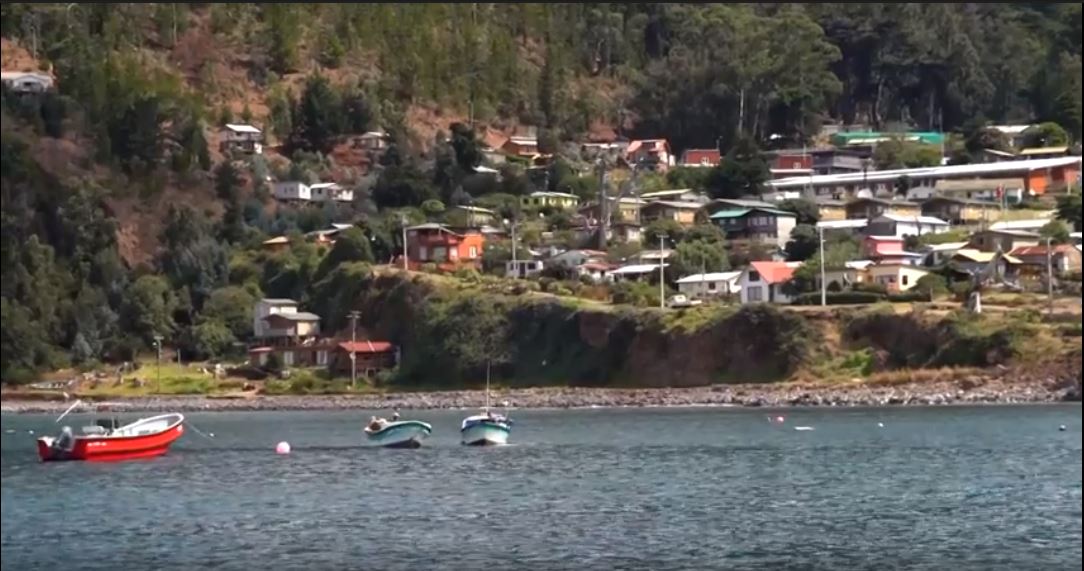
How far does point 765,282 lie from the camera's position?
165 ft

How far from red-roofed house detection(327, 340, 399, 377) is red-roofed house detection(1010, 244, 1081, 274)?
58.7ft

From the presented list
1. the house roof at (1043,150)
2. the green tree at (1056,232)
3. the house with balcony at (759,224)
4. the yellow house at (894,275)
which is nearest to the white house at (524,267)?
the house with balcony at (759,224)

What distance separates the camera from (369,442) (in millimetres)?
34406

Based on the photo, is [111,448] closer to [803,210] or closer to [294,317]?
[294,317]

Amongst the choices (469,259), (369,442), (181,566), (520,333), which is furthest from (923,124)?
(181,566)

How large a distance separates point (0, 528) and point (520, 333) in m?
36.9

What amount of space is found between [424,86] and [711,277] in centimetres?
3365

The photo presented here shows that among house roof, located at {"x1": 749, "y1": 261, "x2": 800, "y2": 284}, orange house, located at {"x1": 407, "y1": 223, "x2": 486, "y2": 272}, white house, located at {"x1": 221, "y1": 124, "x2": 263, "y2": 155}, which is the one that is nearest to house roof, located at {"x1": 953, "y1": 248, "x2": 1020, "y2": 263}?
house roof, located at {"x1": 749, "y1": 261, "x2": 800, "y2": 284}

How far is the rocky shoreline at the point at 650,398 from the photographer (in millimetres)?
42406

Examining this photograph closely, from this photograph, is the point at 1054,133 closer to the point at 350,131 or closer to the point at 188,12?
the point at 350,131

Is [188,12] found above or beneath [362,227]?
above

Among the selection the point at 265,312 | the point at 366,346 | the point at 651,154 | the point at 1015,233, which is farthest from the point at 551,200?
the point at 1015,233

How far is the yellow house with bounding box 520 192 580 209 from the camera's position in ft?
221

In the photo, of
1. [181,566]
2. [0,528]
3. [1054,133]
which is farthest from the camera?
[1054,133]
